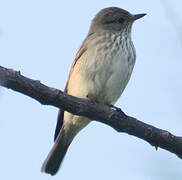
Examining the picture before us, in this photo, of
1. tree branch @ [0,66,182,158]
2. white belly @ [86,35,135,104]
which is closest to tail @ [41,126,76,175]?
white belly @ [86,35,135,104]

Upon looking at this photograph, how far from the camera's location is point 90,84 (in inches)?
254

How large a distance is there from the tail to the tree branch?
188 centimetres

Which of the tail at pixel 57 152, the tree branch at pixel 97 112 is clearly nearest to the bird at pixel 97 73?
the tail at pixel 57 152

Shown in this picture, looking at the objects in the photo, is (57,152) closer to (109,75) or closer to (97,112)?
(109,75)

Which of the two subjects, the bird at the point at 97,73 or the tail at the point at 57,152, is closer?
the bird at the point at 97,73

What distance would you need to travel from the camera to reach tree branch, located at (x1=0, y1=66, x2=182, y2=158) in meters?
4.73

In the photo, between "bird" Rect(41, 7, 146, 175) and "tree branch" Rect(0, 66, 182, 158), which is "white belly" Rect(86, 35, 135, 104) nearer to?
"bird" Rect(41, 7, 146, 175)

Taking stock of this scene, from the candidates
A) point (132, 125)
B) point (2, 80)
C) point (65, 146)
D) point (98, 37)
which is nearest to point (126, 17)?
point (98, 37)

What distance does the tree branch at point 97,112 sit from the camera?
15.5 feet

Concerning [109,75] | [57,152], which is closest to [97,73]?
[109,75]

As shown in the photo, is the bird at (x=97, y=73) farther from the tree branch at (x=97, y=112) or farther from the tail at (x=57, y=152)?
the tree branch at (x=97, y=112)

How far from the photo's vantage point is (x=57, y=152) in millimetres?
7145

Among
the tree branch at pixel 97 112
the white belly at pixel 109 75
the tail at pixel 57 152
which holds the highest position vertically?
the white belly at pixel 109 75

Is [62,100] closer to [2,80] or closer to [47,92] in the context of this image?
[47,92]
